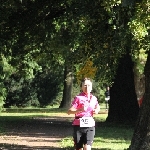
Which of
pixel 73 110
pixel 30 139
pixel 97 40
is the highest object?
pixel 97 40

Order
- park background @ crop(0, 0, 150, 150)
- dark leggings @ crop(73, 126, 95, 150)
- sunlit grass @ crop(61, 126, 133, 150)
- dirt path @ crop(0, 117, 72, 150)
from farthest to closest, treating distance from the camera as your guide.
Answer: sunlit grass @ crop(61, 126, 133, 150) < dirt path @ crop(0, 117, 72, 150) < park background @ crop(0, 0, 150, 150) < dark leggings @ crop(73, 126, 95, 150)

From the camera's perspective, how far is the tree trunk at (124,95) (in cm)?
2494

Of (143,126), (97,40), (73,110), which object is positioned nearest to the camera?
(73,110)

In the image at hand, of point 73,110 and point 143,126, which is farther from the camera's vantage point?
point 143,126

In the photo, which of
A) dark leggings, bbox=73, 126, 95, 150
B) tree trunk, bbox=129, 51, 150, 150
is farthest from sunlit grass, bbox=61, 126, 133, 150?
dark leggings, bbox=73, 126, 95, 150

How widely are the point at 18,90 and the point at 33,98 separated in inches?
98.1

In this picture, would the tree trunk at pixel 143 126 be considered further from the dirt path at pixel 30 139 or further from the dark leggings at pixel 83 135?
the dirt path at pixel 30 139

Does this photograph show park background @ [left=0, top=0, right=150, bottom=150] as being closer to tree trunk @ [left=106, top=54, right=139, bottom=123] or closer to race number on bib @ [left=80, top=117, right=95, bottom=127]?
tree trunk @ [left=106, top=54, right=139, bottom=123]

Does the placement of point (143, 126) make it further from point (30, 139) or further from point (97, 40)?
point (97, 40)

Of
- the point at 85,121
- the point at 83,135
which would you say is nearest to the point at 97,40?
the point at 83,135

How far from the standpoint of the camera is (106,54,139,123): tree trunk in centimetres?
2494

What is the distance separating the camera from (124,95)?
82.3ft

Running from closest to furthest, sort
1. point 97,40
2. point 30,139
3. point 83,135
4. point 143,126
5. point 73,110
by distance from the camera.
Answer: point 73,110 → point 83,135 → point 143,126 → point 30,139 → point 97,40

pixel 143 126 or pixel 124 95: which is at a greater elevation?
pixel 124 95
